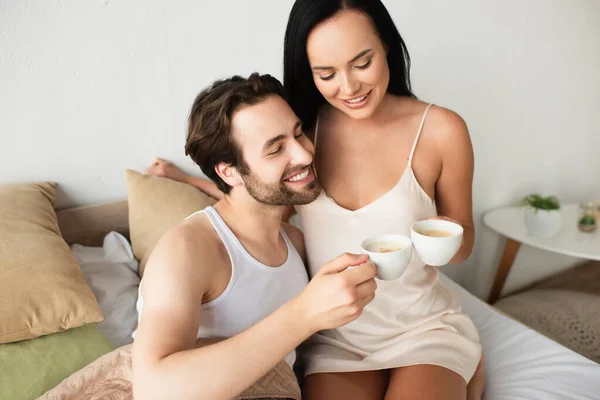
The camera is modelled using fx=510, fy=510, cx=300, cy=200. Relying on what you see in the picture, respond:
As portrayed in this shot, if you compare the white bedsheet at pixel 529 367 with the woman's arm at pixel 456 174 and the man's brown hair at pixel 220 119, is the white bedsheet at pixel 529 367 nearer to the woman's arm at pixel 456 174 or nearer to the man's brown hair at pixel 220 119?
the woman's arm at pixel 456 174

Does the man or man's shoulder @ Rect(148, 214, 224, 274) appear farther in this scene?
man's shoulder @ Rect(148, 214, 224, 274)

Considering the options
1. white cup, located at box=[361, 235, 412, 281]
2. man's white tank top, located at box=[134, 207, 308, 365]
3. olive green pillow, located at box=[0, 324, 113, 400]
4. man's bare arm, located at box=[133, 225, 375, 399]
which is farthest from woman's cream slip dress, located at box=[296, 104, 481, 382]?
olive green pillow, located at box=[0, 324, 113, 400]

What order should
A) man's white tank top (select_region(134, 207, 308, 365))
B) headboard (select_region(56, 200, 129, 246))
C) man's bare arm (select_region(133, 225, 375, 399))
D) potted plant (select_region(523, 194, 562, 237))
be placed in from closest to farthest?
man's bare arm (select_region(133, 225, 375, 399)) < man's white tank top (select_region(134, 207, 308, 365)) < headboard (select_region(56, 200, 129, 246)) < potted plant (select_region(523, 194, 562, 237))

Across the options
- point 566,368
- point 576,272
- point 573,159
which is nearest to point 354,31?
point 566,368

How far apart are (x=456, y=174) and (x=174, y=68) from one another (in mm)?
976

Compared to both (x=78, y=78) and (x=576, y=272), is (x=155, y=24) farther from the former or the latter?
(x=576, y=272)

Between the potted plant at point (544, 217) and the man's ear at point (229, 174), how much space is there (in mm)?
1565

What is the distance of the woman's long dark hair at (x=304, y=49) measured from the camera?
1204mm

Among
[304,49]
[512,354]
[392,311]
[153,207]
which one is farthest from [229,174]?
[512,354]

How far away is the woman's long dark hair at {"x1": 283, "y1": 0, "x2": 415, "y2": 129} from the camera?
1204 millimetres

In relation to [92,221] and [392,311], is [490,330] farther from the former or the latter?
[92,221]

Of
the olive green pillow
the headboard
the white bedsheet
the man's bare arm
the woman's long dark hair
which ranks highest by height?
the woman's long dark hair

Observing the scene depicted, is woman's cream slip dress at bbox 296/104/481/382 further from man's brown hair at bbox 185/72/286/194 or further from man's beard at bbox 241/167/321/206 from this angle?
man's brown hair at bbox 185/72/286/194

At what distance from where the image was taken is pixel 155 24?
1.64 metres
